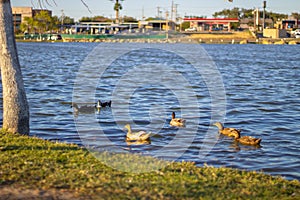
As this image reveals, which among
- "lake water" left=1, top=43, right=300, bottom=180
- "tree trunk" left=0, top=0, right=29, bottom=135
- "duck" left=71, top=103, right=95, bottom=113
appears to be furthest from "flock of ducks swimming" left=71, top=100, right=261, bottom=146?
"duck" left=71, top=103, right=95, bottom=113

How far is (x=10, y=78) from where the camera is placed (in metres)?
12.3

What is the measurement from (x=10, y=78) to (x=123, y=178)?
468 cm

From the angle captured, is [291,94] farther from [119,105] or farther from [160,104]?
[119,105]

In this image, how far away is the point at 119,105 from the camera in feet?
78.9

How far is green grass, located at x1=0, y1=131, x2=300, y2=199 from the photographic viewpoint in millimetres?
8250

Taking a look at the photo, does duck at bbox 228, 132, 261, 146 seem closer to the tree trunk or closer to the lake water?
the lake water

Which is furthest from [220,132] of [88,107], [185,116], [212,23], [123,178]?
[212,23]

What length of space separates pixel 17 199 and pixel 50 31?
176 meters

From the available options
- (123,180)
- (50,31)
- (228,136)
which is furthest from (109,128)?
(50,31)

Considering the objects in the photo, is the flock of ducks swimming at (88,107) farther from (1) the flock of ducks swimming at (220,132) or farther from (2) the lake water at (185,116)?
(1) the flock of ducks swimming at (220,132)

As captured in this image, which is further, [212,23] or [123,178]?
[212,23]

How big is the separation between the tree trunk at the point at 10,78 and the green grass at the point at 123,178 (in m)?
1.69

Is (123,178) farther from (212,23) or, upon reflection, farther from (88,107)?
(212,23)

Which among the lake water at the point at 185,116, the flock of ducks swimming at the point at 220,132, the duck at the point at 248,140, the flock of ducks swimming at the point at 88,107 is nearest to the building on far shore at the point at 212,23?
the lake water at the point at 185,116
